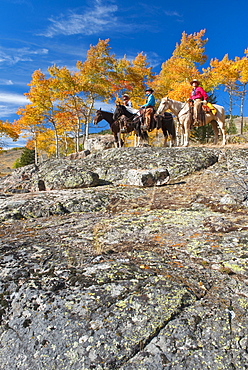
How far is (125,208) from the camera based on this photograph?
497 centimetres

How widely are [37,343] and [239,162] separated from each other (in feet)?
27.0

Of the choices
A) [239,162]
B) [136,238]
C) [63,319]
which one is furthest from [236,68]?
[63,319]

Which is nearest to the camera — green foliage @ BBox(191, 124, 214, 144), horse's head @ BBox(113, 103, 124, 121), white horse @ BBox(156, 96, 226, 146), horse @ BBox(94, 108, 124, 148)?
white horse @ BBox(156, 96, 226, 146)

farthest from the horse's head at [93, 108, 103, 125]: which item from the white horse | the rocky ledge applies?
the rocky ledge

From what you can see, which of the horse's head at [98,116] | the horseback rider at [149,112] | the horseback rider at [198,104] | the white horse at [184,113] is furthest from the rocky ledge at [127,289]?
the horse's head at [98,116]

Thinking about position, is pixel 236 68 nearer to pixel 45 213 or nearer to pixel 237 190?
pixel 237 190

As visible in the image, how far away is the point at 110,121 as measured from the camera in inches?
587

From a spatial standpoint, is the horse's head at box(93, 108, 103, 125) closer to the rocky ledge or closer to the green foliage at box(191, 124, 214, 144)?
the rocky ledge

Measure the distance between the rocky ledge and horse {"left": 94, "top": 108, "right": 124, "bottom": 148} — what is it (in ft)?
35.2

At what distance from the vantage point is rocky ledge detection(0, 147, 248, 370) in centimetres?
156

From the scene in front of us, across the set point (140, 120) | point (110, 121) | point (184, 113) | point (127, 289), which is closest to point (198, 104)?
point (184, 113)

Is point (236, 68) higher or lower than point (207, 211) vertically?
higher

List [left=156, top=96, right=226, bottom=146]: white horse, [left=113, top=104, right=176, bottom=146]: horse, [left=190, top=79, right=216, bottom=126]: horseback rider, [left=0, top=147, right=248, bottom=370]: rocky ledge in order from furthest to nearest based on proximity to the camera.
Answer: [left=113, top=104, right=176, bottom=146]: horse, [left=156, top=96, right=226, bottom=146]: white horse, [left=190, top=79, right=216, bottom=126]: horseback rider, [left=0, top=147, right=248, bottom=370]: rocky ledge

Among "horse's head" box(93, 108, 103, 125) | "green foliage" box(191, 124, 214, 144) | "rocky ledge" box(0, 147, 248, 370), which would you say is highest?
"horse's head" box(93, 108, 103, 125)
